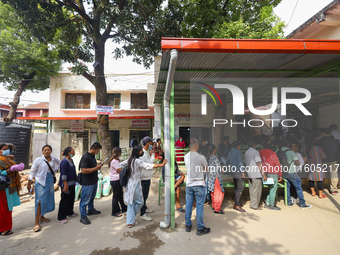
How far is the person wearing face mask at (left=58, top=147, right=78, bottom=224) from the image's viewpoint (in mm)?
3873

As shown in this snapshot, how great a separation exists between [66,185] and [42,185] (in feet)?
1.36

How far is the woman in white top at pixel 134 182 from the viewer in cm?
354

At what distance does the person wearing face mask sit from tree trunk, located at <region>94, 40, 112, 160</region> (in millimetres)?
4041

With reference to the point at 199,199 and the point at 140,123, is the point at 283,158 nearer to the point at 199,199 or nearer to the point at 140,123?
the point at 199,199

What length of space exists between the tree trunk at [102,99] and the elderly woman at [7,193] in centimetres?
447

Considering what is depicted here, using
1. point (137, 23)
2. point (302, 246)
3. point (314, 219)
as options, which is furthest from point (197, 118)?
point (302, 246)

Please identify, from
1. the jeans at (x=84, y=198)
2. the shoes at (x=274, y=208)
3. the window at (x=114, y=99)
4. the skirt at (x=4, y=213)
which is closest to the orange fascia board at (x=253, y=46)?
the jeans at (x=84, y=198)

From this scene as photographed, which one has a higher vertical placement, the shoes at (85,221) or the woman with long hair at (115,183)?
the woman with long hair at (115,183)

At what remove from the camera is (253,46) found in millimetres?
3254

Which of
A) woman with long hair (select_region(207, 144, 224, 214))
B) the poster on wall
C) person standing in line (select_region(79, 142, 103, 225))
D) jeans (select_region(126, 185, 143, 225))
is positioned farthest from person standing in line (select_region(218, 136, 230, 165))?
the poster on wall

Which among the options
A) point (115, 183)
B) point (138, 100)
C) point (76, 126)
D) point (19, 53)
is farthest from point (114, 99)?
point (115, 183)

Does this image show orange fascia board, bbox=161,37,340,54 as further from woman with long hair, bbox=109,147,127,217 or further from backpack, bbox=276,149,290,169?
woman with long hair, bbox=109,147,127,217

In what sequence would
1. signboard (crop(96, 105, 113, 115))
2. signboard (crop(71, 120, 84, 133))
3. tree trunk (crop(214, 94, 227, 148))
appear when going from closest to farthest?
signboard (crop(96, 105, 113, 115)) → tree trunk (crop(214, 94, 227, 148)) → signboard (crop(71, 120, 84, 133))

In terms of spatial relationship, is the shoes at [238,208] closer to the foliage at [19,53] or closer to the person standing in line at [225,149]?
the person standing in line at [225,149]
